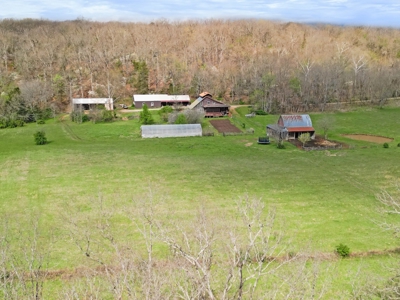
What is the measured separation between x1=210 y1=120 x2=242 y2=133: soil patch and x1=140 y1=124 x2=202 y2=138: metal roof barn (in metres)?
4.78

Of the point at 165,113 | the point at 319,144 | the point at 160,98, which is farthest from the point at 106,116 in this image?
the point at 319,144

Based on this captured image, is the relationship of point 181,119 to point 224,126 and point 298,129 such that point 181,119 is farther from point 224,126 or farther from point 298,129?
point 298,129

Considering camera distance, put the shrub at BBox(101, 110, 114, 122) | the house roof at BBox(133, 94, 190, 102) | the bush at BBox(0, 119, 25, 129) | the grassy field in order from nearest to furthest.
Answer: the grassy field → the bush at BBox(0, 119, 25, 129) → the shrub at BBox(101, 110, 114, 122) → the house roof at BBox(133, 94, 190, 102)

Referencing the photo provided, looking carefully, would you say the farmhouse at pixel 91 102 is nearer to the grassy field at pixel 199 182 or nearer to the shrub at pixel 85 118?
the shrub at pixel 85 118

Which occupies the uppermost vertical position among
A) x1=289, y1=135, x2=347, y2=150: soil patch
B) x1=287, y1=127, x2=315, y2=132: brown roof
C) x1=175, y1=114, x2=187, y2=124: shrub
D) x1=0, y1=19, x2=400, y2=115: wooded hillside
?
x1=0, y1=19, x2=400, y2=115: wooded hillside

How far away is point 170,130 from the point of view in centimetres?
5569

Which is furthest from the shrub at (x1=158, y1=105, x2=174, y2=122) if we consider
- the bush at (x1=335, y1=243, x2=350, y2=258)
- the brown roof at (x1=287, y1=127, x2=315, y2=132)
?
the bush at (x1=335, y1=243, x2=350, y2=258)

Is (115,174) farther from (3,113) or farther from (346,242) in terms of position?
(3,113)

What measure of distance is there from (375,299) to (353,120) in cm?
5276

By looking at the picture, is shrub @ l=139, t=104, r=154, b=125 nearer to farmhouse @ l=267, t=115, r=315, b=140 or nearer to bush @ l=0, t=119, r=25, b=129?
farmhouse @ l=267, t=115, r=315, b=140

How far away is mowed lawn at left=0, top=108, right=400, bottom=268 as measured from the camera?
1005 inches

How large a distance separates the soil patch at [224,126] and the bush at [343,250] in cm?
3702

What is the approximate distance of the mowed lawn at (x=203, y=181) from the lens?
2553cm

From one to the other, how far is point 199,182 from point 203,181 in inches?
18.6
